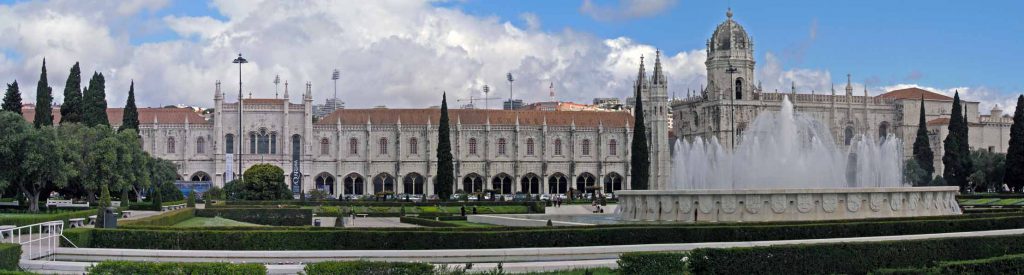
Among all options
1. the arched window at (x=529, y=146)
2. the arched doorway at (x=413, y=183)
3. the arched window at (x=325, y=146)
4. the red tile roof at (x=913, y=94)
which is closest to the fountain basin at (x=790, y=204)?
the arched window at (x=325, y=146)

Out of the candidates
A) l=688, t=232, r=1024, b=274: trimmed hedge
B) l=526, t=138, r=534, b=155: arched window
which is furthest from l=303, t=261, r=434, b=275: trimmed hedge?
l=526, t=138, r=534, b=155: arched window

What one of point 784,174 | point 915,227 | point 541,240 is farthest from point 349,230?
point 784,174

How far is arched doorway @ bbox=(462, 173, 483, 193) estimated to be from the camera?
82.7 metres

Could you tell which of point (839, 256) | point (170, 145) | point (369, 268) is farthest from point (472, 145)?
point (369, 268)

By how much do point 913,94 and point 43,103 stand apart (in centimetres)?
6597

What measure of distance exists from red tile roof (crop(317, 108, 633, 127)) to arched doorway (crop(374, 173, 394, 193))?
12.8 feet

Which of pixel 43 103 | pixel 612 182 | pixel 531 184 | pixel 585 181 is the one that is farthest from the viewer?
pixel 612 182

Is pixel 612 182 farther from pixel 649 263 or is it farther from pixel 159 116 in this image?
pixel 649 263

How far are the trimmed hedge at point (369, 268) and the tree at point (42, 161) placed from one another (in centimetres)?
2475

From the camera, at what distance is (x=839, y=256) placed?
61.2 feet

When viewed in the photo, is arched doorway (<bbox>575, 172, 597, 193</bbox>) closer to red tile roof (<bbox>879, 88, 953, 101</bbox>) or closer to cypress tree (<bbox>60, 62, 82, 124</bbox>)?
red tile roof (<bbox>879, 88, 953, 101</bbox>)

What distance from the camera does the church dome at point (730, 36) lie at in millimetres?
85188

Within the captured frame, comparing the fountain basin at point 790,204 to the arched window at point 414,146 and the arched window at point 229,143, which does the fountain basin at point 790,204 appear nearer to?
the arched window at point 414,146

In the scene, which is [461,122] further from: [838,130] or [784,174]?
[784,174]
